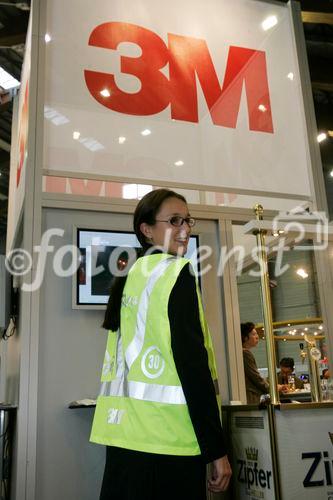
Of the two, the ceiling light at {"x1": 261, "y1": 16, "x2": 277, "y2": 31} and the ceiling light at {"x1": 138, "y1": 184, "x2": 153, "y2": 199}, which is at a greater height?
the ceiling light at {"x1": 261, "y1": 16, "x2": 277, "y2": 31}

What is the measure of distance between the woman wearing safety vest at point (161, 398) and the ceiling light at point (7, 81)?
2852mm

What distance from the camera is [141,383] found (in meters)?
1.53

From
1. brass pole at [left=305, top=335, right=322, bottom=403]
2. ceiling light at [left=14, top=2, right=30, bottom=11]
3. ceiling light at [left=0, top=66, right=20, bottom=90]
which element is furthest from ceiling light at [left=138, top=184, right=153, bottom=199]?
ceiling light at [left=14, top=2, right=30, bottom=11]

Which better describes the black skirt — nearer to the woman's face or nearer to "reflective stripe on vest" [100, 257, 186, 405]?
"reflective stripe on vest" [100, 257, 186, 405]

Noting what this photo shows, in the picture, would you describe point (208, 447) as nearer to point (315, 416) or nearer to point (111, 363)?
point (111, 363)

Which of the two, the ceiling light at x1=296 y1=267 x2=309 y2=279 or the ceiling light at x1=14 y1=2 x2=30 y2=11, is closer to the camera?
the ceiling light at x1=296 y1=267 x2=309 y2=279

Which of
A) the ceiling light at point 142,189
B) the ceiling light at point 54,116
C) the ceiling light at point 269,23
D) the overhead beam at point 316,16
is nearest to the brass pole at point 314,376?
the ceiling light at point 142,189

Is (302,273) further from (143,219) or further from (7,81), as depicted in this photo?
(7,81)

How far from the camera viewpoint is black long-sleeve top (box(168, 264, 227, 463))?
143 cm

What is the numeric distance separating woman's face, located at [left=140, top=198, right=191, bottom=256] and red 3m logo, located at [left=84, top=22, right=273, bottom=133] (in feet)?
5.13

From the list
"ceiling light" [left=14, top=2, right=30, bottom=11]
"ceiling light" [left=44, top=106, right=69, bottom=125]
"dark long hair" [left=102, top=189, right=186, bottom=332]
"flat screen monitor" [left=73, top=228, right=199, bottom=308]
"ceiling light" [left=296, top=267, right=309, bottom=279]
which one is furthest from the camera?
"ceiling light" [left=14, top=2, right=30, bottom=11]

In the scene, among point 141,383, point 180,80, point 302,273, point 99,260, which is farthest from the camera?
point 302,273

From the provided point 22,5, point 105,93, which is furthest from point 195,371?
point 22,5

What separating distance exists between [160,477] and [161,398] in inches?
8.1
